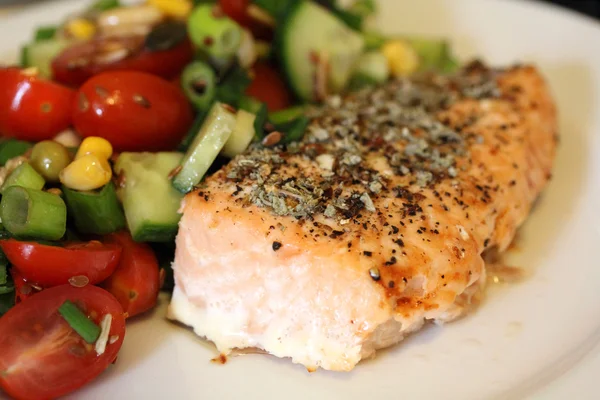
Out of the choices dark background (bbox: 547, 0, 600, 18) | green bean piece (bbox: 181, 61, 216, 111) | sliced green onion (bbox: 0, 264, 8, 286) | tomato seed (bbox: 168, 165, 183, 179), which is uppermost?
dark background (bbox: 547, 0, 600, 18)

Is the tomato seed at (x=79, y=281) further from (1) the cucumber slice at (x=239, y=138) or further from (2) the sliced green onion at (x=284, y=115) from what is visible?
(2) the sliced green onion at (x=284, y=115)

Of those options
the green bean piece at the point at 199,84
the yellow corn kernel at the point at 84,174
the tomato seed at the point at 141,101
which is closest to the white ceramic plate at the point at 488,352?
the yellow corn kernel at the point at 84,174

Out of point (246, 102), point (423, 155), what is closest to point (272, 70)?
point (246, 102)

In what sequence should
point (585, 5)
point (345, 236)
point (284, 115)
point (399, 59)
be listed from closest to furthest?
1. point (345, 236)
2. point (284, 115)
3. point (399, 59)
4. point (585, 5)

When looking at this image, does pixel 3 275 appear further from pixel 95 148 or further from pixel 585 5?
pixel 585 5

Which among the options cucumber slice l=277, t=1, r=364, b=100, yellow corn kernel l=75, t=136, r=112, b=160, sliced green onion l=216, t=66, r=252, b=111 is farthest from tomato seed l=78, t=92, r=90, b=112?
cucumber slice l=277, t=1, r=364, b=100

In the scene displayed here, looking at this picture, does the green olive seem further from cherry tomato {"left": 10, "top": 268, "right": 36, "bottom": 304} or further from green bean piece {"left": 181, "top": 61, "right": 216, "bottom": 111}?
green bean piece {"left": 181, "top": 61, "right": 216, "bottom": 111}

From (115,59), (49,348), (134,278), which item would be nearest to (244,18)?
(115,59)
